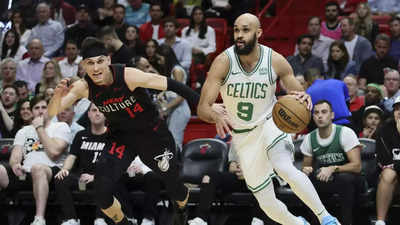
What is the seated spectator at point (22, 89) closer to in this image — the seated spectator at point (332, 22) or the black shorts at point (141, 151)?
the black shorts at point (141, 151)

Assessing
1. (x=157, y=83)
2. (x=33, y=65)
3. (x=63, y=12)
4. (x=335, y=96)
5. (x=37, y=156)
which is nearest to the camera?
(x=157, y=83)

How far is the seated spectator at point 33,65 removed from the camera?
13.3 meters

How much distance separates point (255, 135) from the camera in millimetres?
7637

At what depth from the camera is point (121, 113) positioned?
793cm

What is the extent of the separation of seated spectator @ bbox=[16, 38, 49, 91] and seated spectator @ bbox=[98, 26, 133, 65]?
1.69 meters

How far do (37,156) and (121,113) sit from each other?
2950 mm

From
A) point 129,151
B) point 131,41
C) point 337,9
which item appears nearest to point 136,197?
point 129,151

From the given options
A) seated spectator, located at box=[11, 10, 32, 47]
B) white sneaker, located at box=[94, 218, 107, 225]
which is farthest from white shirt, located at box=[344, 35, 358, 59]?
seated spectator, located at box=[11, 10, 32, 47]

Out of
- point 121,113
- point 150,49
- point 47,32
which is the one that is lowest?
point 47,32

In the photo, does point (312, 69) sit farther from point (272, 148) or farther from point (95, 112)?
point (272, 148)

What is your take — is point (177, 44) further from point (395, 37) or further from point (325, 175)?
point (325, 175)

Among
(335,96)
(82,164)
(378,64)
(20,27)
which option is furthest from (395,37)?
(20,27)

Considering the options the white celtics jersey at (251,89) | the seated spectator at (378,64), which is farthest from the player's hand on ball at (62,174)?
the seated spectator at (378,64)

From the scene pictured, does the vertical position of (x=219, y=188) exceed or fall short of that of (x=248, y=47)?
it falls short
